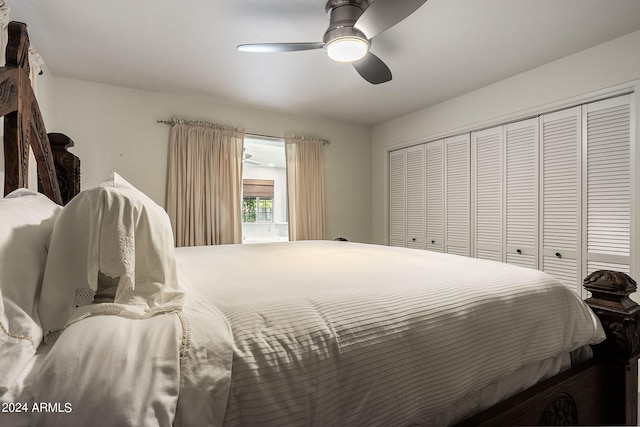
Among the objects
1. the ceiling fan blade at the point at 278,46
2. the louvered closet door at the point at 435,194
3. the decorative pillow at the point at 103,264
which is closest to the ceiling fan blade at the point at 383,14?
the ceiling fan blade at the point at 278,46

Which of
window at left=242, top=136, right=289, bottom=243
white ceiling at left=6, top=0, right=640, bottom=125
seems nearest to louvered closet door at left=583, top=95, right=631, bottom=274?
white ceiling at left=6, top=0, right=640, bottom=125

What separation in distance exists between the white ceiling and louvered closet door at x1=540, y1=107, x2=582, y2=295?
1.93 ft

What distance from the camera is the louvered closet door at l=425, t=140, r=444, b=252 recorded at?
12.0 feet

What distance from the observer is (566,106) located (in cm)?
259

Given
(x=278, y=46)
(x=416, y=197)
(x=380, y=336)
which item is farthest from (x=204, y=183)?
(x=380, y=336)

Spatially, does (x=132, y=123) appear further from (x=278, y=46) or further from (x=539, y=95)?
(x=539, y=95)

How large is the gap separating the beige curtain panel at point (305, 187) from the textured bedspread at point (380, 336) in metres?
2.73

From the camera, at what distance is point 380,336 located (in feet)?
2.64

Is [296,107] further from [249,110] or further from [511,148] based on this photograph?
[511,148]

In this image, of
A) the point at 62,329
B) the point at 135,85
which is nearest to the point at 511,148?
the point at 62,329

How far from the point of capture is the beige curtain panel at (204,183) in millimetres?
3381

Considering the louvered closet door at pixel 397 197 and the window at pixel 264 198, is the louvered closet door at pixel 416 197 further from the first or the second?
the window at pixel 264 198

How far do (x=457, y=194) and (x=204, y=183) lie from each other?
9.31ft

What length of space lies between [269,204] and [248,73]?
2978mm
